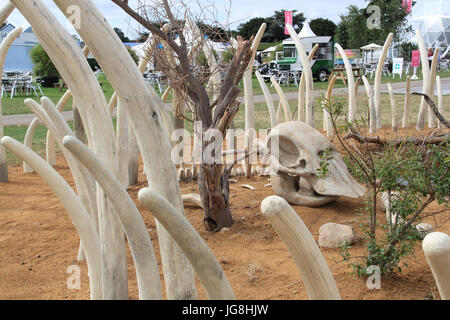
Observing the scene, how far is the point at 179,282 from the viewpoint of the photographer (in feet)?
5.30

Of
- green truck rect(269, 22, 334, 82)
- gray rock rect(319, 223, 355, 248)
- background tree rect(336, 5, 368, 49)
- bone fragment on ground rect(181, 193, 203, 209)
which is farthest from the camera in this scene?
background tree rect(336, 5, 368, 49)

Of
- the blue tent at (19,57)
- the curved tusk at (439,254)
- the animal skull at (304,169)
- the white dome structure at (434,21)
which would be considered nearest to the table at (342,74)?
the animal skull at (304,169)

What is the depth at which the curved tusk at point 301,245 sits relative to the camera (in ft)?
3.42

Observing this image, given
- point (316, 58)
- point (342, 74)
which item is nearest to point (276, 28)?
point (316, 58)

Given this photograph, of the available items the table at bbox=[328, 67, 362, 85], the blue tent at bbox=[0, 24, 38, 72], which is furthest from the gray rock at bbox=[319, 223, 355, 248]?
the blue tent at bbox=[0, 24, 38, 72]

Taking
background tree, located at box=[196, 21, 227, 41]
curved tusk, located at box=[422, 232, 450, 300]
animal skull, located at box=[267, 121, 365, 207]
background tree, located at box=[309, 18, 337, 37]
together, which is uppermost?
background tree, located at box=[309, 18, 337, 37]

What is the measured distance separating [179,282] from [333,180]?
2.44 m

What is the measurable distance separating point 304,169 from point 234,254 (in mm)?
1111

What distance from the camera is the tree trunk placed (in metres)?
3.45

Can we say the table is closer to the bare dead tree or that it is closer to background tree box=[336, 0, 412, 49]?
the bare dead tree

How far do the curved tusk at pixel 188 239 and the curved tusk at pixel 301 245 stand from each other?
6.8 inches

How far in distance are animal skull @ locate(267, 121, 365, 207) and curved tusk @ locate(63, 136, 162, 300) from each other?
257 cm
